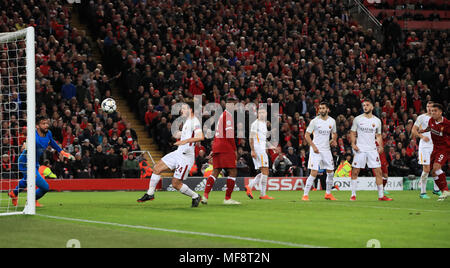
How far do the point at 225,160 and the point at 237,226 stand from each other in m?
5.32

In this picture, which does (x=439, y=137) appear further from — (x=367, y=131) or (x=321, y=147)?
(x=321, y=147)

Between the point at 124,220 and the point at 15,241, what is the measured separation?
A: 9.70 feet

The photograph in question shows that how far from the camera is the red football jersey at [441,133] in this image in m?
17.4

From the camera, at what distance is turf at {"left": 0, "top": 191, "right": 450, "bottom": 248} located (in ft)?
29.2

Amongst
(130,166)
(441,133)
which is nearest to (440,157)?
(441,133)

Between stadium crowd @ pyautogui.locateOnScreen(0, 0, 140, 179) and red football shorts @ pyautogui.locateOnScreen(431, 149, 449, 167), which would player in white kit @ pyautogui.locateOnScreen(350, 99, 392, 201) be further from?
stadium crowd @ pyautogui.locateOnScreen(0, 0, 140, 179)

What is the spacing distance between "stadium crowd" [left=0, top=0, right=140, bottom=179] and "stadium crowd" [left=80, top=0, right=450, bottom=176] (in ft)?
5.82

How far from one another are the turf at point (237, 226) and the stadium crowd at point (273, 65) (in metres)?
11.8

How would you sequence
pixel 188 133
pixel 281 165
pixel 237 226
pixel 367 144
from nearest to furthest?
pixel 237 226
pixel 188 133
pixel 367 144
pixel 281 165

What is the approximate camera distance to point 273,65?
100.0ft

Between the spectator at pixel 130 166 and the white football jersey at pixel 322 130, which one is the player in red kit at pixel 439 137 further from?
the spectator at pixel 130 166

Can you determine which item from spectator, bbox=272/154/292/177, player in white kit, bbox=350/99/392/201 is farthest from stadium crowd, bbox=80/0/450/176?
player in white kit, bbox=350/99/392/201

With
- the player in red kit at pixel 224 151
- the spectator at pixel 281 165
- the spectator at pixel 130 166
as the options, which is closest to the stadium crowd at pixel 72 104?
the spectator at pixel 130 166

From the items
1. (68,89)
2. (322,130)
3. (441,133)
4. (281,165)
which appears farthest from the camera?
(281,165)
